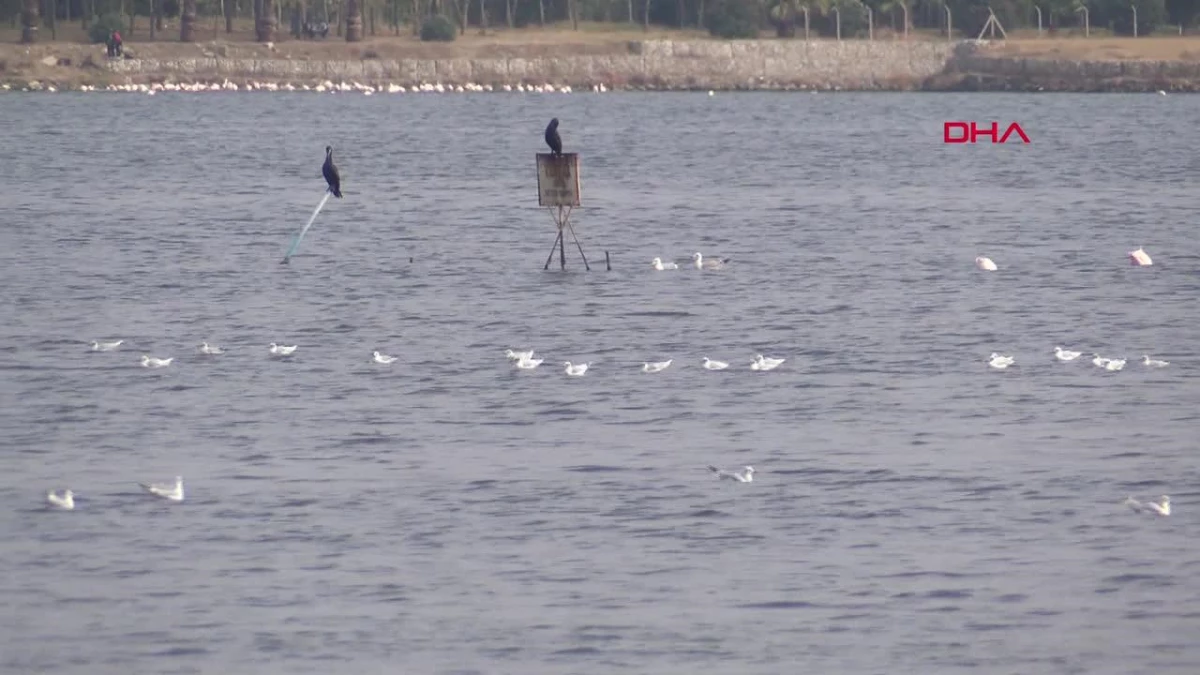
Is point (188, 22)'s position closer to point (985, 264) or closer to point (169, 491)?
point (985, 264)

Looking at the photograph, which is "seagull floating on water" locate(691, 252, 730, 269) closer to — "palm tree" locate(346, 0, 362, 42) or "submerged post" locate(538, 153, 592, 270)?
"submerged post" locate(538, 153, 592, 270)

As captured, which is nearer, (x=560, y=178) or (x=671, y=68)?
(x=560, y=178)

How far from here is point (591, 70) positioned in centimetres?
13038

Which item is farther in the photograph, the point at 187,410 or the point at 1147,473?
the point at 187,410

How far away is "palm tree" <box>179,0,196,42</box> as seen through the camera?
127312mm

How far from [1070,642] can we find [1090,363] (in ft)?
43.0

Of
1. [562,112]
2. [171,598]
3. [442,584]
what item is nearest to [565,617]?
[442,584]

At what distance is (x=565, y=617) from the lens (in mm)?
16844

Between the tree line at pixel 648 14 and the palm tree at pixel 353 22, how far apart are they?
54 millimetres

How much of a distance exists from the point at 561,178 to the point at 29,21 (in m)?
95.8

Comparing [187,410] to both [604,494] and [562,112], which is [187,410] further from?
[562,112]

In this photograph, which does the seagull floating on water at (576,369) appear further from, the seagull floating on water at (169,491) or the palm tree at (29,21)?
the palm tree at (29,21)

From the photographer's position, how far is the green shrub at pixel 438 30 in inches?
5128
